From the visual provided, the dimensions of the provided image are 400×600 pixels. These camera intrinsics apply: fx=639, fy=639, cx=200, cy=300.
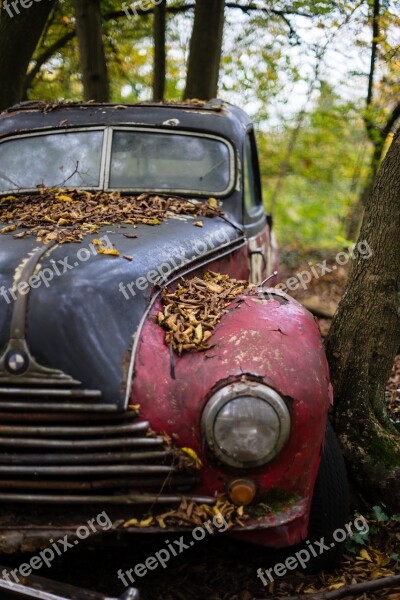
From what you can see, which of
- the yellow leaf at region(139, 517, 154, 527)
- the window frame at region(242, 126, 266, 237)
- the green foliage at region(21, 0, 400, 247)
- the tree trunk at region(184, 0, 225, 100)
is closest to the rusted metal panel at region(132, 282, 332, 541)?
the yellow leaf at region(139, 517, 154, 527)

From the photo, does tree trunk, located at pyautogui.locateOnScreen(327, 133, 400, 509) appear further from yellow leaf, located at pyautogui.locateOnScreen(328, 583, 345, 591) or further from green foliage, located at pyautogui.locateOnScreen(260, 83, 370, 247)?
green foliage, located at pyautogui.locateOnScreen(260, 83, 370, 247)

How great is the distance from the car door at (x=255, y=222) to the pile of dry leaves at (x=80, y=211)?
1.65 feet

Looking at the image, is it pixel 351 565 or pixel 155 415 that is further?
pixel 351 565

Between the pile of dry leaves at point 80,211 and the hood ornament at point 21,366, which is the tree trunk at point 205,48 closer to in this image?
the pile of dry leaves at point 80,211

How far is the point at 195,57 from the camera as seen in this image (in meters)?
7.66

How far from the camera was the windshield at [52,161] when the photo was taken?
3.98 meters

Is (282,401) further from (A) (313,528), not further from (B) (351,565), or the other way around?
(B) (351,565)

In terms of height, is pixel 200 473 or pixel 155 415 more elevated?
pixel 155 415

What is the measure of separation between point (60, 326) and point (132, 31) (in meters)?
8.79

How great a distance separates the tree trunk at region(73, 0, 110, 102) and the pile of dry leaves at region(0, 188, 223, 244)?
13.6ft

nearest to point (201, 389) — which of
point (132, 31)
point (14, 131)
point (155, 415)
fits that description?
point (155, 415)

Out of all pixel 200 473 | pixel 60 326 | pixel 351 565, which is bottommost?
pixel 351 565

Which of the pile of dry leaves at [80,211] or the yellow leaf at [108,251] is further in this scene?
the pile of dry leaves at [80,211]

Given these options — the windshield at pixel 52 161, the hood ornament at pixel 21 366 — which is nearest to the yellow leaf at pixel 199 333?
the hood ornament at pixel 21 366
